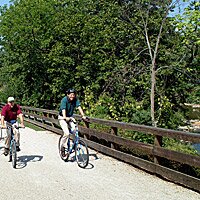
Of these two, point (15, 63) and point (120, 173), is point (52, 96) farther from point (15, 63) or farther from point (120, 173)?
point (120, 173)

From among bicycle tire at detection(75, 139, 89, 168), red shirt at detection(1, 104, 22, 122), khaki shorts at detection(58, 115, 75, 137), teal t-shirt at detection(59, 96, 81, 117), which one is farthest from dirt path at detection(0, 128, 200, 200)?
teal t-shirt at detection(59, 96, 81, 117)

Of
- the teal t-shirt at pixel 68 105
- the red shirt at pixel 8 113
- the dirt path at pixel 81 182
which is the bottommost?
the dirt path at pixel 81 182

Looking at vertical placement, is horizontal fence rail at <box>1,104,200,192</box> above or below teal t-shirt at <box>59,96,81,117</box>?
below

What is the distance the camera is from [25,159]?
9695 mm

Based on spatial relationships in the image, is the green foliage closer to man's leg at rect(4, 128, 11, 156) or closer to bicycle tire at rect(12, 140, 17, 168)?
man's leg at rect(4, 128, 11, 156)

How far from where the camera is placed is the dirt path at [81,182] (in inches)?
244

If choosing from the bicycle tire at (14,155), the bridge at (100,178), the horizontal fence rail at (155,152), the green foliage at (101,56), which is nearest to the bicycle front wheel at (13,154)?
the bicycle tire at (14,155)

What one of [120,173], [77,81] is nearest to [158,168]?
[120,173]

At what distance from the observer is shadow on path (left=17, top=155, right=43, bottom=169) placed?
351 inches

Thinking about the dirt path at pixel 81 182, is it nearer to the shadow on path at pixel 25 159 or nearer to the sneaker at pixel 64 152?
the shadow on path at pixel 25 159

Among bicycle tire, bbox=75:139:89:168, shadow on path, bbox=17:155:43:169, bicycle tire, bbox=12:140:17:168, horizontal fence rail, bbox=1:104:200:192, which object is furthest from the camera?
shadow on path, bbox=17:155:43:169

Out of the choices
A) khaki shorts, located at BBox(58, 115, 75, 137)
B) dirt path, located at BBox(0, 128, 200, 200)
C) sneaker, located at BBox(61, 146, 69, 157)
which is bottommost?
dirt path, located at BBox(0, 128, 200, 200)

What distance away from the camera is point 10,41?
2827cm

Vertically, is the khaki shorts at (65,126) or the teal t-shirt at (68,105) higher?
the teal t-shirt at (68,105)
